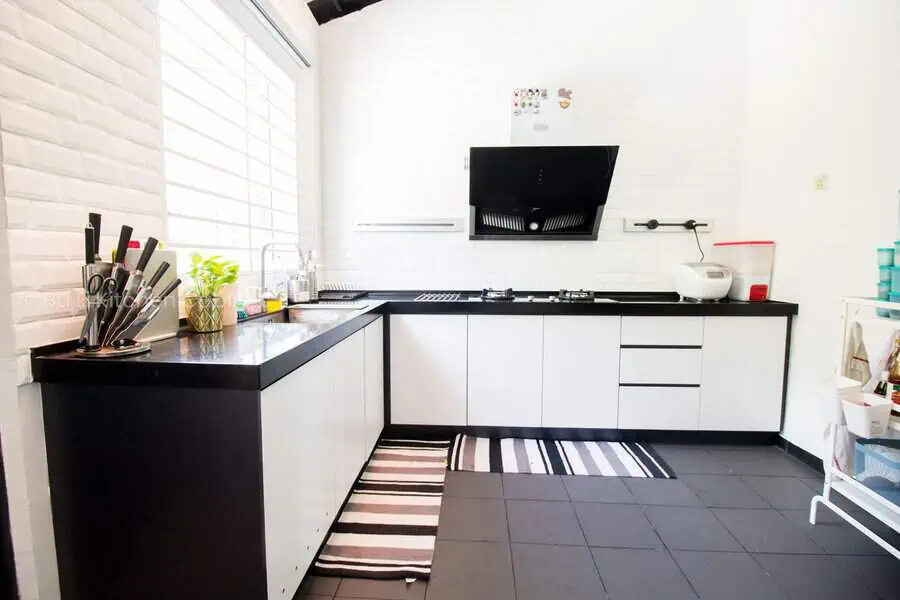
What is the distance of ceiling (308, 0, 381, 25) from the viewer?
2.88 metres

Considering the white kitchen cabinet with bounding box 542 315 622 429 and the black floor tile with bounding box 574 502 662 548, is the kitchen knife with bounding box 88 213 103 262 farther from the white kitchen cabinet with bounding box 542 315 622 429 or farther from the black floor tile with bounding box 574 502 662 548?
the white kitchen cabinet with bounding box 542 315 622 429

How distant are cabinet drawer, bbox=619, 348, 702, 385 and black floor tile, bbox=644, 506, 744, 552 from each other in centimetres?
82

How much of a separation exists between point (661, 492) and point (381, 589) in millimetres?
1435

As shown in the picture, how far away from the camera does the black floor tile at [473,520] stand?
1.75 metres

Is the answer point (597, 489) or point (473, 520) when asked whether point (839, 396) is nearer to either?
point (597, 489)

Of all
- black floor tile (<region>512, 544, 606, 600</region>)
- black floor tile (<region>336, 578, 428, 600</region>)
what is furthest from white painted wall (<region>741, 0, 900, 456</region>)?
black floor tile (<region>336, 578, 428, 600</region>)

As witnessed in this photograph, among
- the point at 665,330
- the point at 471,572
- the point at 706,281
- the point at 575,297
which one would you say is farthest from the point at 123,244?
the point at 706,281

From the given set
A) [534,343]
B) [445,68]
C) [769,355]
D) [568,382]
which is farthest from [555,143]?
[769,355]

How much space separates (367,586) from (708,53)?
3748mm

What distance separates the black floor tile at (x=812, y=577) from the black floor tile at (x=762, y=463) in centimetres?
72

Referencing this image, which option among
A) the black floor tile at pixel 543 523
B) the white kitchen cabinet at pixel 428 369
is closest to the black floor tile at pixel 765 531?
the black floor tile at pixel 543 523

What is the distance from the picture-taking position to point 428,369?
2.68 metres

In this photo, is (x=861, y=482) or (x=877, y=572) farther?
(x=861, y=482)

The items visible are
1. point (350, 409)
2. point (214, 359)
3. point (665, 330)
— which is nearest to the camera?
point (214, 359)
